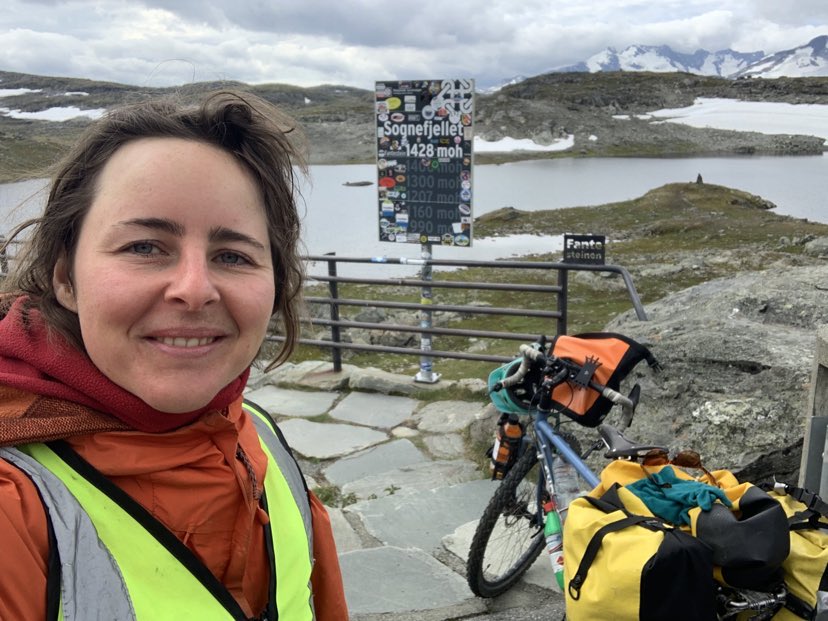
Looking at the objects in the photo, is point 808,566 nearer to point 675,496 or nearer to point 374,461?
point 675,496

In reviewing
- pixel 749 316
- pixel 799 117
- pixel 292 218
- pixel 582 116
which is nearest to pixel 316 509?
pixel 292 218

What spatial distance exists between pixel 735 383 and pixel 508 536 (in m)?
1.35

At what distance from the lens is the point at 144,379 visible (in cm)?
95

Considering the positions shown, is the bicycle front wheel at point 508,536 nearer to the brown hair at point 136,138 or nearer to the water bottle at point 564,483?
the water bottle at point 564,483

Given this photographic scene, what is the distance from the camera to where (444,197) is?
17.6 feet

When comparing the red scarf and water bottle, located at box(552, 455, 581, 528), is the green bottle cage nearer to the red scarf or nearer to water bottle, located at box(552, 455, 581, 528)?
water bottle, located at box(552, 455, 581, 528)

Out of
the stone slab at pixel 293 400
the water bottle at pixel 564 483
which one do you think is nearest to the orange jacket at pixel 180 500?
the water bottle at pixel 564 483

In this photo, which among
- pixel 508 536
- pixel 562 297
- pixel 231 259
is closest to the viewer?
pixel 231 259

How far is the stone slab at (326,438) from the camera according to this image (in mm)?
4293

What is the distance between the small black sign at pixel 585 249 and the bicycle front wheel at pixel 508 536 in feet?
6.84

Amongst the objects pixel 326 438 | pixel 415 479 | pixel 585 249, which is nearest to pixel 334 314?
pixel 326 438

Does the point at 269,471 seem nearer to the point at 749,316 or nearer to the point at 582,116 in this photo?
the point at 749,316

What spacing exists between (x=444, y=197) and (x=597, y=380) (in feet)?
10.9

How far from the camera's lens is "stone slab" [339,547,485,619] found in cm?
267
